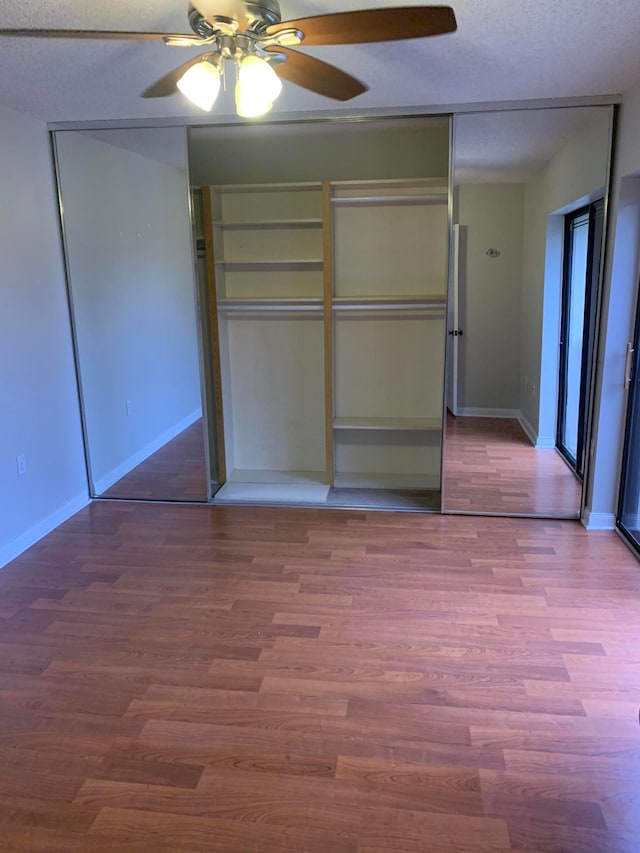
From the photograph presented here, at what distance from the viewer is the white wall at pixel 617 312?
315 centimetres

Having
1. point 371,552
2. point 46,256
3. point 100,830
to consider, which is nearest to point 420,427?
point 371,552

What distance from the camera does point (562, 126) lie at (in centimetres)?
354

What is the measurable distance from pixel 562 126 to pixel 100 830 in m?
4.03

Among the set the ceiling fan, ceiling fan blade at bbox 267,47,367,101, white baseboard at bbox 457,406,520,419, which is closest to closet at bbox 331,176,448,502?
white baseboard at bbox 457,406,520,419

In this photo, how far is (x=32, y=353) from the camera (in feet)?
11.7

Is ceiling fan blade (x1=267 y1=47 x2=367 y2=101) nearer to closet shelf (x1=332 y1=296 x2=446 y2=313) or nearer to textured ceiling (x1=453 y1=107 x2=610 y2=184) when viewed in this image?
textured ceiling (x1=453 y1=107 x2=610 y2=184)

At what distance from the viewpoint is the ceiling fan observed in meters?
1.71

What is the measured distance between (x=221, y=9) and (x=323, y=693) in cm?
230

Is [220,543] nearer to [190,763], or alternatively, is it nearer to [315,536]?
[315,536]

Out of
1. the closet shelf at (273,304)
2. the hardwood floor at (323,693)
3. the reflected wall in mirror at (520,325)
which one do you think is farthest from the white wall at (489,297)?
the hardwood floor at (323,693)

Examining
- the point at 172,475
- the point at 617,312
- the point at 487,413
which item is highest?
the point at 617,312

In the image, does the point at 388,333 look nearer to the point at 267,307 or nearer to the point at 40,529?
the point at 267,307

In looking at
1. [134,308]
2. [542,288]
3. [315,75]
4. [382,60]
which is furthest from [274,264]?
[315,75]

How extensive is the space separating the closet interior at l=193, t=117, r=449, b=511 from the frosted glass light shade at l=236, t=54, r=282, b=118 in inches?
77.8
